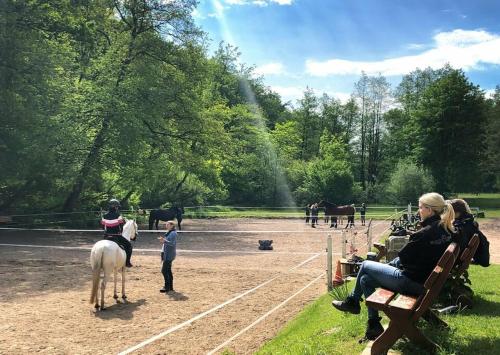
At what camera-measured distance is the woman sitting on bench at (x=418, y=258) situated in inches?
185

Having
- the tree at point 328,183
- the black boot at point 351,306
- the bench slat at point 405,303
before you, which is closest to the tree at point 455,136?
the tree at point 328,183

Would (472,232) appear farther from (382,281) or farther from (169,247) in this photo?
(169,247)

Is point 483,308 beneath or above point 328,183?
beneath

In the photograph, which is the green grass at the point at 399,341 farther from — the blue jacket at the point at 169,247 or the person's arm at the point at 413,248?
the blue jacket at the point at 169,247

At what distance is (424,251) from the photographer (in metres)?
4.71

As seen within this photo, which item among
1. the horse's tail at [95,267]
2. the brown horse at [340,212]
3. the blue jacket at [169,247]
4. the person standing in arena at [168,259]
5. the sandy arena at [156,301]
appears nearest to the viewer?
the sandy arena at [156,301]

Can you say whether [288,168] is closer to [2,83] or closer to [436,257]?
[2,83]

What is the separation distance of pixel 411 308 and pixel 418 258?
0.61 metres

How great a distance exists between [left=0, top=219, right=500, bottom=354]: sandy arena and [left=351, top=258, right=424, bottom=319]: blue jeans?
243 cm

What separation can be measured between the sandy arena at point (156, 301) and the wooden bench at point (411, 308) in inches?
115

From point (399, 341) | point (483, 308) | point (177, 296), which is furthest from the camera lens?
point (177, 296)

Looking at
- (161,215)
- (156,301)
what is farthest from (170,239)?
(161,215)

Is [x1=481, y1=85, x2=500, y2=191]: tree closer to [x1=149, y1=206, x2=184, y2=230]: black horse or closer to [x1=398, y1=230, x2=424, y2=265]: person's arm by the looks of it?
[x1=149, y1=206, x2=184, y2=230]: black horse

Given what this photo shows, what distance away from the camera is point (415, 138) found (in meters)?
60.2
